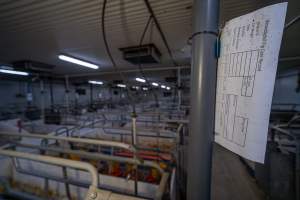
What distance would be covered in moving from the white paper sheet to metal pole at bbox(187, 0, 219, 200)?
1.8 inches

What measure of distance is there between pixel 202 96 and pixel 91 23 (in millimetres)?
2122

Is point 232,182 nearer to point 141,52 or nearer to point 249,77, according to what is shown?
point 249,77

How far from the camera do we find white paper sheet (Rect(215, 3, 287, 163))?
41cm

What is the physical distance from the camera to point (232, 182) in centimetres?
187

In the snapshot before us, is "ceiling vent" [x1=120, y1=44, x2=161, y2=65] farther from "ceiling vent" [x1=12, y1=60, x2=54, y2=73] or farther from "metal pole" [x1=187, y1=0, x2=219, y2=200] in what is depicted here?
"ceiling vent" [x1=12, y1=60, x2=54, y2=73]

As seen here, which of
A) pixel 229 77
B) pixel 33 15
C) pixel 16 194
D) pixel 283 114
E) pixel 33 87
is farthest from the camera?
pixel 33 87

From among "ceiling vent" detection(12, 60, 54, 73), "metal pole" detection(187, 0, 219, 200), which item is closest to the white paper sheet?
"metal pole" detection(187, 0, 219, 200)

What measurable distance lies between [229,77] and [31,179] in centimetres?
231

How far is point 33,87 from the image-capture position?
8.73m

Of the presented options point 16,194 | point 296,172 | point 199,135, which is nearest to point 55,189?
point 16,194

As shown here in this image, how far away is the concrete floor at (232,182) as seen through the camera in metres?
1.59

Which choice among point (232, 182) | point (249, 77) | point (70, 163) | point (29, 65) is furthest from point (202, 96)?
point (29, 65)

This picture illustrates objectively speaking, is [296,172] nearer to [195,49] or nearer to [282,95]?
[195,49]

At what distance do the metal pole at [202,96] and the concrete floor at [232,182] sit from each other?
1.43 metres
